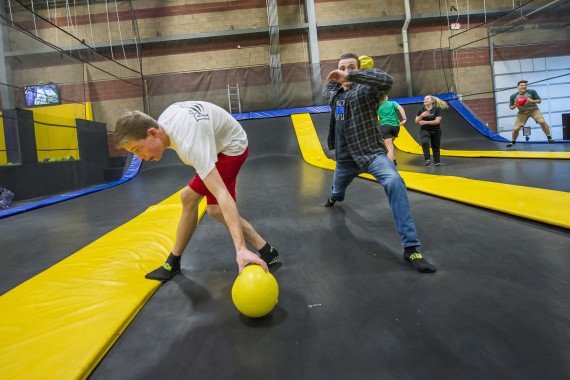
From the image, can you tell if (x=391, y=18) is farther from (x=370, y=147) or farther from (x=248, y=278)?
(x=248, y=278)

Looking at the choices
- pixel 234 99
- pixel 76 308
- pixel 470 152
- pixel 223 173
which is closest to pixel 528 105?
pixel 470 152

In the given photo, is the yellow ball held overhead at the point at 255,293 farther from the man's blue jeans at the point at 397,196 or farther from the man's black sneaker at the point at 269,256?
the man's blue jeans at the point at 397,196

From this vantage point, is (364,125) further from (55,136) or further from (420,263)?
(55,136)

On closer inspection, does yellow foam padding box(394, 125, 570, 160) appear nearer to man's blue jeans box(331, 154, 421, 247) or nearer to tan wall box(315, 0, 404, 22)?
man's blue jeans box(331, 154, 421, 247)

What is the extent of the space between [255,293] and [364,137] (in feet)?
4.49

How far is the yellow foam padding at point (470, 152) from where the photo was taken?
5.20 meters

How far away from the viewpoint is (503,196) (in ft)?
10.00

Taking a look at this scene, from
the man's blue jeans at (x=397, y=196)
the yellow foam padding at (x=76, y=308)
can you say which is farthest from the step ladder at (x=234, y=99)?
the man's blue jeans at (x=397, y=196)

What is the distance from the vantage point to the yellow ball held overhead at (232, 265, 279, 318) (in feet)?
4.71

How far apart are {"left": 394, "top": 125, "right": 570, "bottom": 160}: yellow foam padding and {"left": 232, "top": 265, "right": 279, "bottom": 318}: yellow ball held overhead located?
515 centimetres

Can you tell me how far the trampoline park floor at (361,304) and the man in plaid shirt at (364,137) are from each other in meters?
0.19

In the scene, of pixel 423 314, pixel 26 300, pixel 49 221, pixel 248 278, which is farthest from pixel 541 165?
pixel 49 221

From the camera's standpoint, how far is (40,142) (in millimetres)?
6930

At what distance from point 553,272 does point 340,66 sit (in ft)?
5.26
